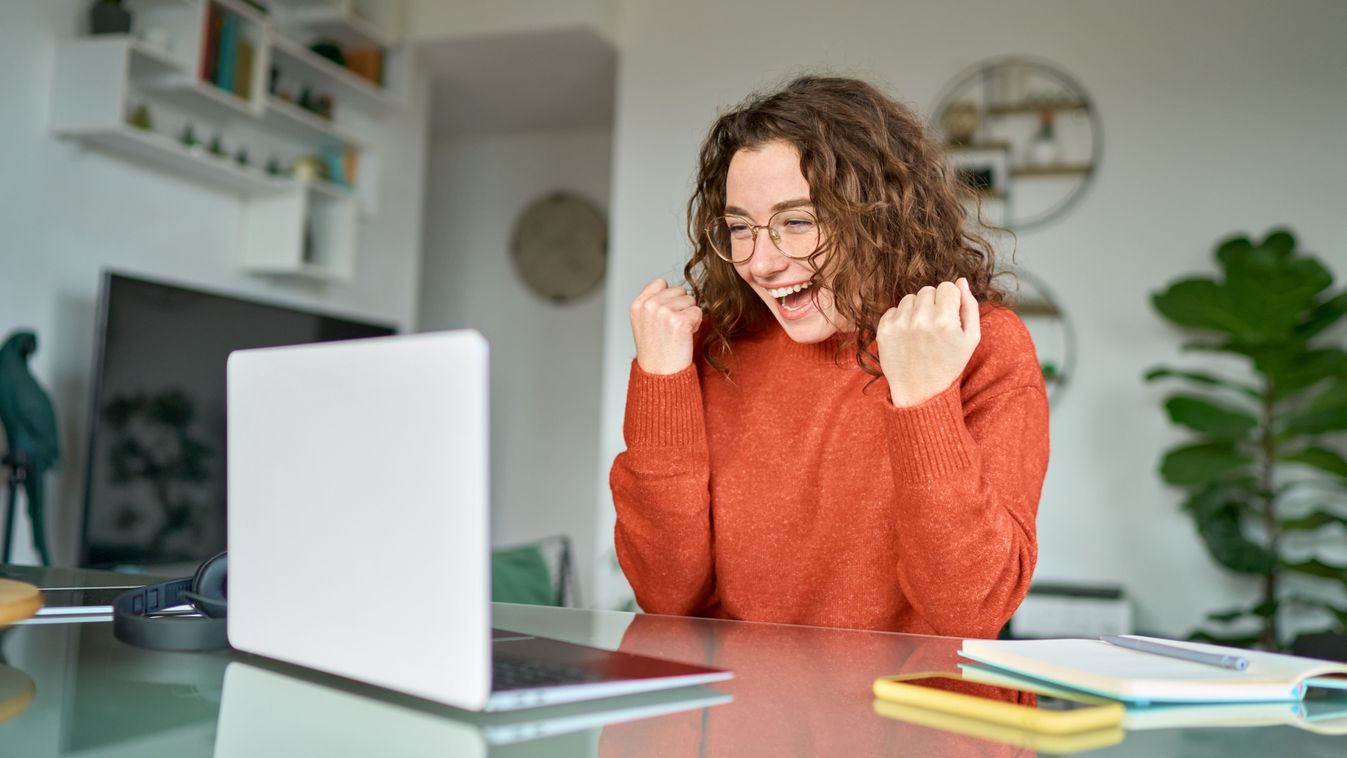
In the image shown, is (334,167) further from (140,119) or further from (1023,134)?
(1023,134)

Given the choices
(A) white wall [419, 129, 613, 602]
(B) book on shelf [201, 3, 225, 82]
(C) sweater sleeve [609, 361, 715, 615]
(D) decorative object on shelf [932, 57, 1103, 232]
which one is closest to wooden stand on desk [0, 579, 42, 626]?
(C) sweater sleeve [609, 361, 715, 615]

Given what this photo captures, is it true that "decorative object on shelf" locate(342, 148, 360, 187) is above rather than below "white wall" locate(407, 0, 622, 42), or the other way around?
below

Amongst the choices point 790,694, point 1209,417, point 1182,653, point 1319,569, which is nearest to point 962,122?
point 1209,417

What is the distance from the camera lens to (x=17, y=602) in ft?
2.51

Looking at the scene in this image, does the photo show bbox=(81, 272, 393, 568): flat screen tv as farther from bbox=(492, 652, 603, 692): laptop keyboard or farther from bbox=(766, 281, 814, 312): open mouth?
bbox=(492, 652, 603, 692): laptop keyboard

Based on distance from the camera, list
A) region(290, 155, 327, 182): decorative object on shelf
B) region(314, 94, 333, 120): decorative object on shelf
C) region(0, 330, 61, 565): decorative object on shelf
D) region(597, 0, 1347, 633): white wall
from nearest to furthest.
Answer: region(0, 330, 61, 565): decorative object on shelf
region(597, 0, 1347, 633): white wall
region(290, 155, 327, 182): decorative object on shelf
region(314, 94, 333, 120): decorative object on shelf

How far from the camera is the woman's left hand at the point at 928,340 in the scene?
1.03m

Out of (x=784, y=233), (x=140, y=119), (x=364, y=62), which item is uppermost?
(x=364, y=62)

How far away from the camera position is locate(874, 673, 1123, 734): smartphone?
2.02ft

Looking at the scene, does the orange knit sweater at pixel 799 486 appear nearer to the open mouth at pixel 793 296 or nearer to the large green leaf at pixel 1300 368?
the open mouth at pixel 793 296

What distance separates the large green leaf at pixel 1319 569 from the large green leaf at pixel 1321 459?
261 mm

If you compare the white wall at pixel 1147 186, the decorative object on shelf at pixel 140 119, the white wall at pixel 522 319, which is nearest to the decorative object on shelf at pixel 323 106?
the decorative object on shelf at pixel 140 119

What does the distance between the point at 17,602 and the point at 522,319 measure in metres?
5.24

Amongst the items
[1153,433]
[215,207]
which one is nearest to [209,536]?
[215,207]
